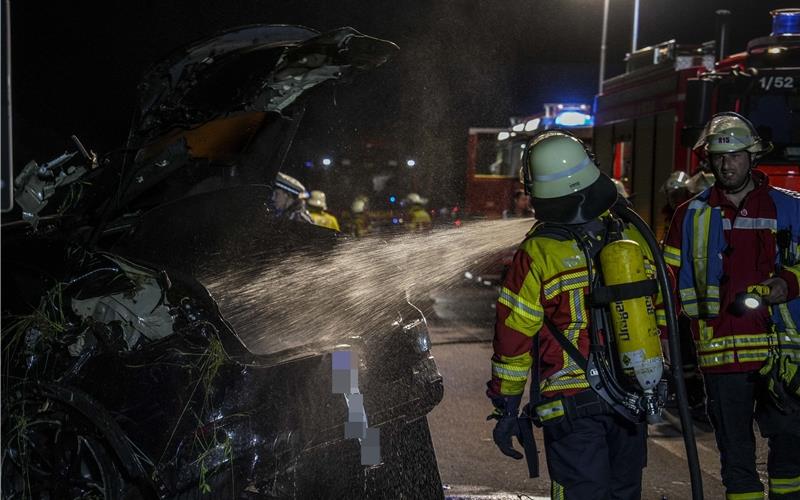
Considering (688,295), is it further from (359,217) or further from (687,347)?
(359,217)

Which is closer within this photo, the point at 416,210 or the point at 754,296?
the point at 754,296

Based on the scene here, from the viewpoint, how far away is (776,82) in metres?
9.02

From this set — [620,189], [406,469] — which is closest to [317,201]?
[620,189]

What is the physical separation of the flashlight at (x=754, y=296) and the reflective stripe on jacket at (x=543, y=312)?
2.07ft

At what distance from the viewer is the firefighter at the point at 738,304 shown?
4.43 meters

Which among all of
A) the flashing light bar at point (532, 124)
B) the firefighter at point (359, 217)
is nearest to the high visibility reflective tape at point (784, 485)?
the flashing light bar at point (532, 124)

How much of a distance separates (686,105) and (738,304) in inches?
182

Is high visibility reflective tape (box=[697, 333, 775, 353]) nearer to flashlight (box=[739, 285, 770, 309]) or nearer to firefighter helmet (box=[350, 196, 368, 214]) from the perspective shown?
flashlight (box=[739, 285, 770, 309])

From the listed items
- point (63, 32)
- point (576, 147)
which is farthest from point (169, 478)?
point (63, 32)

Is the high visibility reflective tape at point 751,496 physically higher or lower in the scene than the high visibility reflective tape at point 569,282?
lower

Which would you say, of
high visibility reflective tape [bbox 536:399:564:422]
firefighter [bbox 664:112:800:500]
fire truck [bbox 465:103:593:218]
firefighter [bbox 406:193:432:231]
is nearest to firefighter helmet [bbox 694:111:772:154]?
firefighter [bbox 664:112:800:500]

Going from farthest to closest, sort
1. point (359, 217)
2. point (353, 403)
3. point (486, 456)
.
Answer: point (359, 217), point (486, 456), point (353, 403)

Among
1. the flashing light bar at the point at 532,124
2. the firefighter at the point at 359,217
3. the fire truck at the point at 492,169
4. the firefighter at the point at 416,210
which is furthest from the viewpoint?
the firefighter at the point at 416,210

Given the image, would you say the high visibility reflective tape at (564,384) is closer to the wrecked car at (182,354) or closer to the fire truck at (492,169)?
the wrecked car at (182,354)
